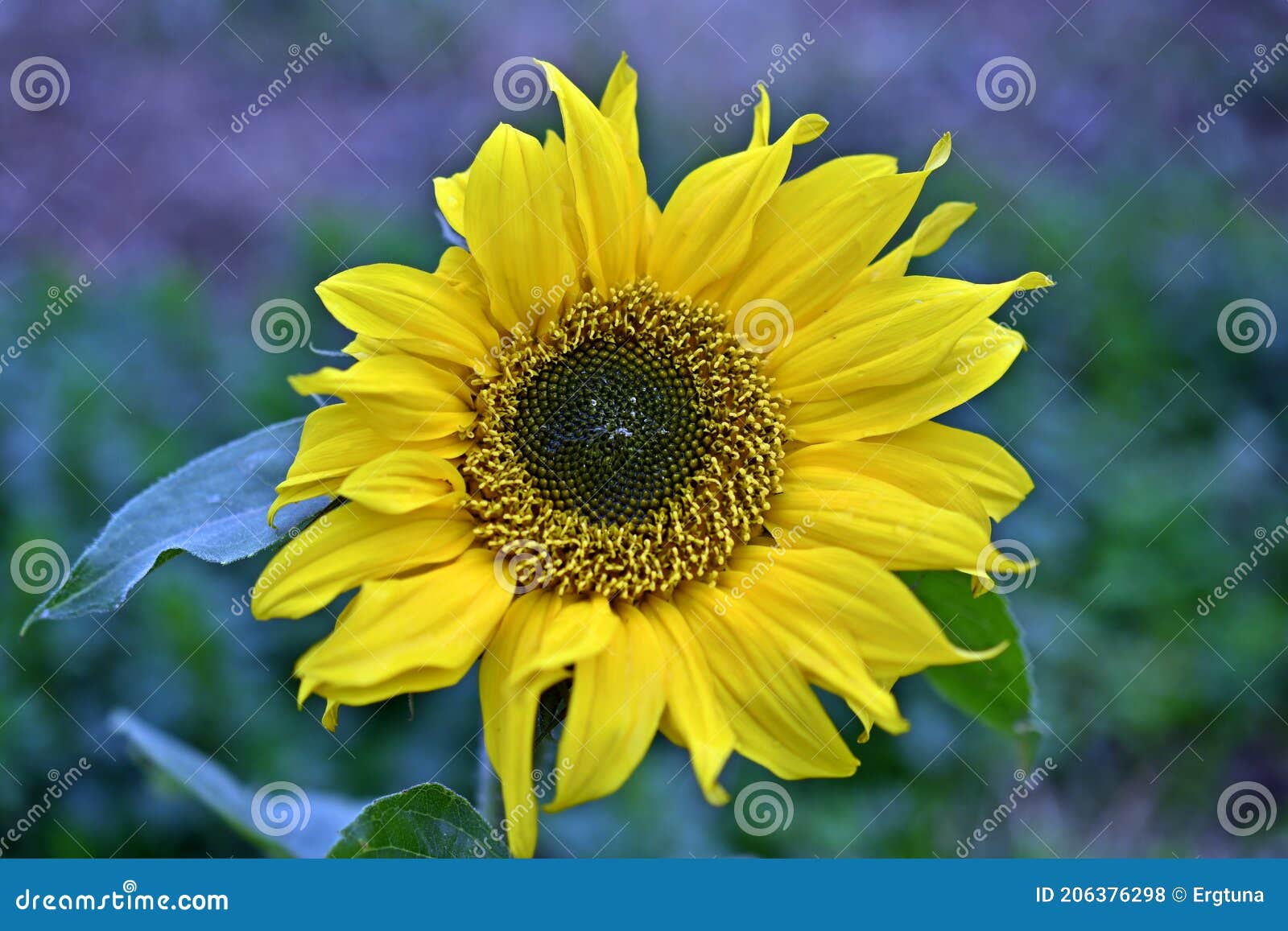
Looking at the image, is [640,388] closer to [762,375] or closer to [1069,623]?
[762,375]

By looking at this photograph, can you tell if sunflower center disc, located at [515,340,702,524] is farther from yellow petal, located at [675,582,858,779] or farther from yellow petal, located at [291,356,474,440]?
yellow petal, located at [675,582,858,779]

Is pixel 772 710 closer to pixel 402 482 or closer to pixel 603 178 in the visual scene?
pixel 402 482

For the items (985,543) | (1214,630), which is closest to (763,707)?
(985,543)

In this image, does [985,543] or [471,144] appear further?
[471,144]

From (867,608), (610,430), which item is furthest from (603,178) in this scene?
(867,608)

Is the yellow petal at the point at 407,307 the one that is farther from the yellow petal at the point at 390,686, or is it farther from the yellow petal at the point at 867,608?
the yellow petal at the point at 867,608

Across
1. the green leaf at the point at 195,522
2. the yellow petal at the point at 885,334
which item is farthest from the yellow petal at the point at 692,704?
the green leaf at the point at 195,522
